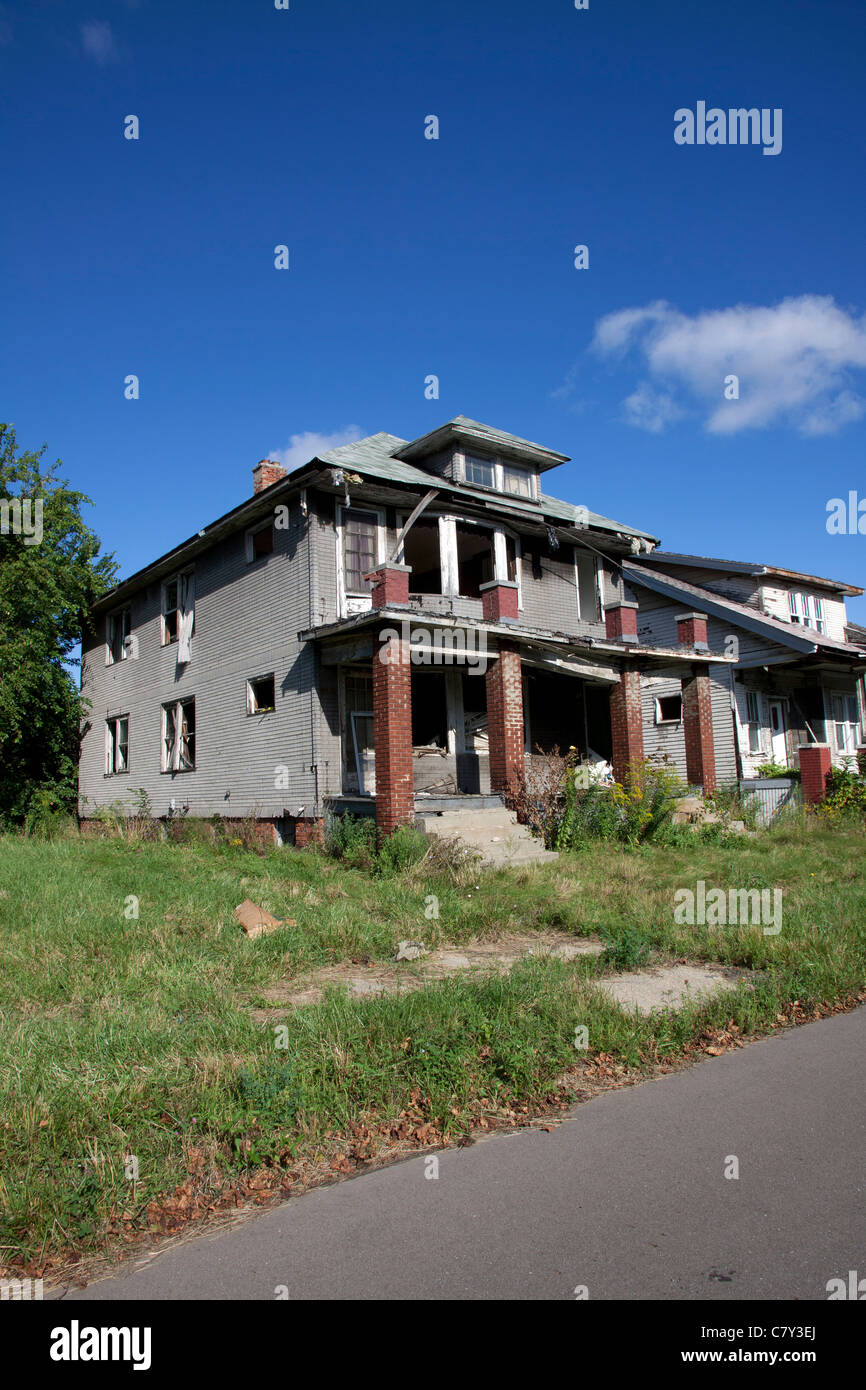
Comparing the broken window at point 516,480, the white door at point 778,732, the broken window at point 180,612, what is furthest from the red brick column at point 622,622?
the broken window at point 180,612

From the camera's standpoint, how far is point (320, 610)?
648 inches

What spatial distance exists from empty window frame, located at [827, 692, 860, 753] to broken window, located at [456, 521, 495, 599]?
13.3m

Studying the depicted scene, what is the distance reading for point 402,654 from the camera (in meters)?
14.5

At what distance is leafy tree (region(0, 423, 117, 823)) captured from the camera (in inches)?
905

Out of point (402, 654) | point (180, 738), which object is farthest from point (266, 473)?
point (402, 654)

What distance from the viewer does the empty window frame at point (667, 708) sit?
2530 centimetres

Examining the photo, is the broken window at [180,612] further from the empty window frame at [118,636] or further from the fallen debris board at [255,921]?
the fallen debris board at [255,921]

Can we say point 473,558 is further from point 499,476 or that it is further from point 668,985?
point 668,985

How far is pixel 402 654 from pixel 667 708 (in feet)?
43.7

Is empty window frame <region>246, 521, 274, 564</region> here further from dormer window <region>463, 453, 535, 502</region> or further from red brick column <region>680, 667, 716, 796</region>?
red brick column <region>680, 667, 716, 796</region>

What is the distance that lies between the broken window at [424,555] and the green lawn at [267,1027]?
29.0 feet
